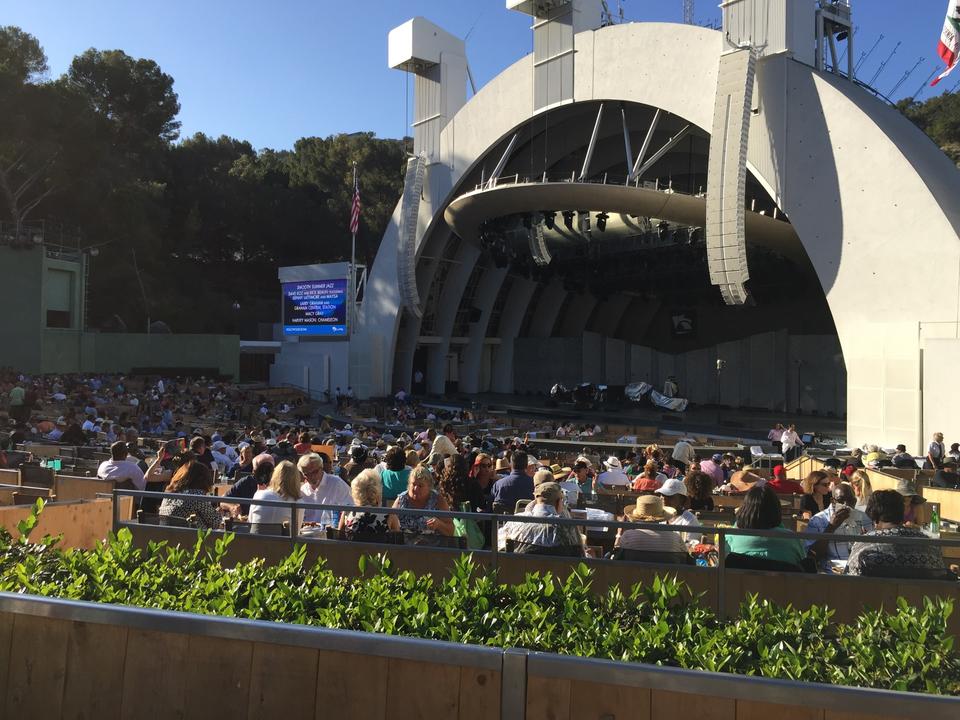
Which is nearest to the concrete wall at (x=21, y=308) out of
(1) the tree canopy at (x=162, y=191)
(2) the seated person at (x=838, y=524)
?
(1) the tree canopy at (x=162, y=191)

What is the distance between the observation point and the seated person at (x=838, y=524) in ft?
19.6

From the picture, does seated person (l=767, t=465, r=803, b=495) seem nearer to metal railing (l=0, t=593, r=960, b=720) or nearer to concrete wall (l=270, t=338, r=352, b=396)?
metal railing (l=0, t=593, r=960, b=720)

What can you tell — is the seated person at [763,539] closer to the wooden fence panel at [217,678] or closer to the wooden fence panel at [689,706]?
the wooden fence panel at [689,706]

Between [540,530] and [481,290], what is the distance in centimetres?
3450

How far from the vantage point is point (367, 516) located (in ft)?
19.9

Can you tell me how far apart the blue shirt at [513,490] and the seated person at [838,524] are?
237 centimetres

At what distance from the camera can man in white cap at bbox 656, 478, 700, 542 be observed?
6.00 m

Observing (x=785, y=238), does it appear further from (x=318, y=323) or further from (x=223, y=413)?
(x=318, y=323)

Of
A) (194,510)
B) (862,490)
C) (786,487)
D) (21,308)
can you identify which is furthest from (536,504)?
(21,308)

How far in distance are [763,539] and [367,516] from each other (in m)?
2.77

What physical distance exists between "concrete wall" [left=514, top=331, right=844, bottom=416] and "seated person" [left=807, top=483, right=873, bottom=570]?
27571 mm

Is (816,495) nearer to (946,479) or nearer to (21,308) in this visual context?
(946,479)

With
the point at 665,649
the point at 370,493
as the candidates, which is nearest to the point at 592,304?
the point at 370,493

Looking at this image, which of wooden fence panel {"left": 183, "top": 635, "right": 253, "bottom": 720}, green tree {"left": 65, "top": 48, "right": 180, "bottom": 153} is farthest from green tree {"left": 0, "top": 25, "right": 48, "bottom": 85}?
wooden fence panel {"left": 183, "top": 635, "right": 253, "bottom": 720}
